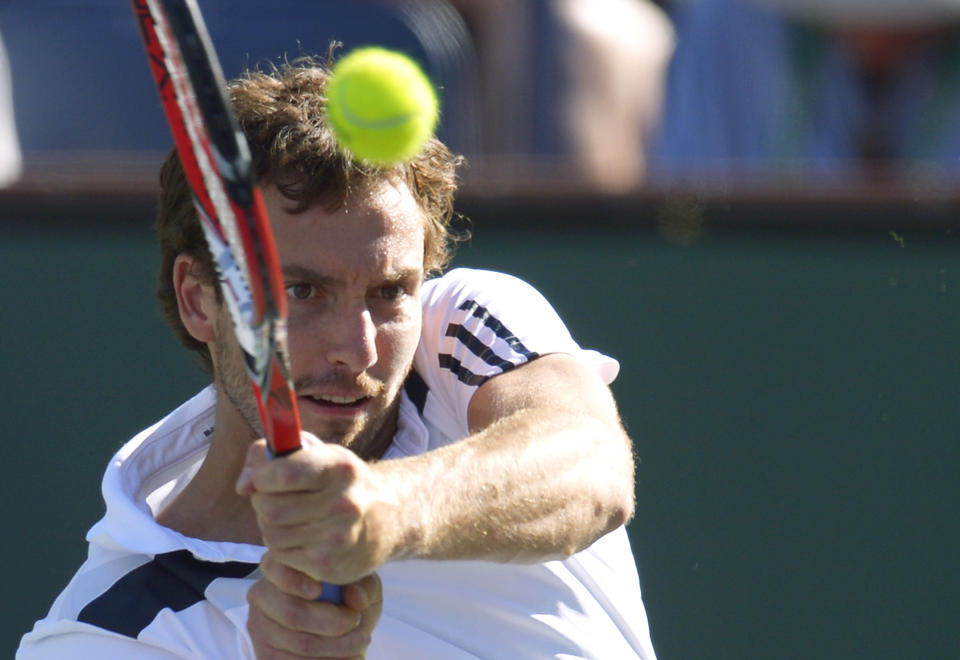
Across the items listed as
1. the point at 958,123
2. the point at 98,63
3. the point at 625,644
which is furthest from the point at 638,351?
the point at 98,63

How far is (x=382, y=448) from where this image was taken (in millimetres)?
2455

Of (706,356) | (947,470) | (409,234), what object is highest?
(409,234)

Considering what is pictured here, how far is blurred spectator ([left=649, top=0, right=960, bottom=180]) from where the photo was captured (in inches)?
145

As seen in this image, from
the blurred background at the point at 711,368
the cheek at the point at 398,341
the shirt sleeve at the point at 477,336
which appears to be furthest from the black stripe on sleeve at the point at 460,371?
the blurred background at the point at 711,368

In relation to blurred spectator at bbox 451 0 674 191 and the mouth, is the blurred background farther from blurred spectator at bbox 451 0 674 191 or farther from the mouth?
the mouth

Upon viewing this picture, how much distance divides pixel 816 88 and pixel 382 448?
68.2 inches

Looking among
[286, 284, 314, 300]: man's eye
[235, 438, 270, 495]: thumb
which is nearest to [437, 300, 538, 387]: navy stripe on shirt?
[286, 284, 314, 300]: man's eye

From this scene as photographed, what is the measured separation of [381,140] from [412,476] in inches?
19.9

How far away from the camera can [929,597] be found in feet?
10.1

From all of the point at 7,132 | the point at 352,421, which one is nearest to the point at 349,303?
the point at 352,421

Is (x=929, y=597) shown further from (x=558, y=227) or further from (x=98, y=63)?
(x=98, y=63)

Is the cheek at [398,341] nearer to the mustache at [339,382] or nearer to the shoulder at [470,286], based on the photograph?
the mustache at [339,382]

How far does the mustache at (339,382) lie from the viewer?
7.39 ft

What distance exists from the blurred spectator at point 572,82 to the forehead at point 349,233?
1.34 meters
